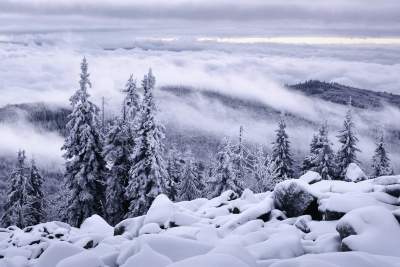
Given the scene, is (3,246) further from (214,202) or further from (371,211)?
(371,211)

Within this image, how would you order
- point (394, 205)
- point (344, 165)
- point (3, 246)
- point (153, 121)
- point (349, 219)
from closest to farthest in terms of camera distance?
point (349, 219)
point (394, 205)
point (3, 246)
point (153, 121)
point (344, 165)

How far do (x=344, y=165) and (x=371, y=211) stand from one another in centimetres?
3408

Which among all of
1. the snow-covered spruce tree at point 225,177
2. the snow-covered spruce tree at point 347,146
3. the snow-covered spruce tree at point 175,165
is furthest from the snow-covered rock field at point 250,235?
the snow-covered spruce tree at point 347,146

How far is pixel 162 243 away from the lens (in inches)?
285

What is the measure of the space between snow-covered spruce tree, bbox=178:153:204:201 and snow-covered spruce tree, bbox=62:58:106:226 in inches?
520

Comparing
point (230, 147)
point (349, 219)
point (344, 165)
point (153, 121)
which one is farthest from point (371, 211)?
point (344, 165)

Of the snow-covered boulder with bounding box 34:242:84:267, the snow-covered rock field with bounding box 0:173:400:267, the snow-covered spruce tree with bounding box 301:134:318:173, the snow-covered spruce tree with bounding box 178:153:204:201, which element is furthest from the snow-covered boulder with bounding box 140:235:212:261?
the snow-covered spruce tree with bounding box 301:134:318:173

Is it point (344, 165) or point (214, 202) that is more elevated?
point (214, 202)

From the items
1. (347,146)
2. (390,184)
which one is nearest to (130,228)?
(390,184)

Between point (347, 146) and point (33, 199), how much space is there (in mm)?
32142

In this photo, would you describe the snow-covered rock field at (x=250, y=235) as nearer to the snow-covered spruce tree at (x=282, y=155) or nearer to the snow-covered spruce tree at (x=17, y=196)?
the snow-covered spruce tree at (x=17, y=196)

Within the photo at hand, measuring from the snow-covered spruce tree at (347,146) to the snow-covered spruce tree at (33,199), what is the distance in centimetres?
3068

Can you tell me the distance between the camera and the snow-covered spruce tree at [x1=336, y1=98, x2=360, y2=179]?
3956 centimetres

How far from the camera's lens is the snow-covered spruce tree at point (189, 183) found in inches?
1607
